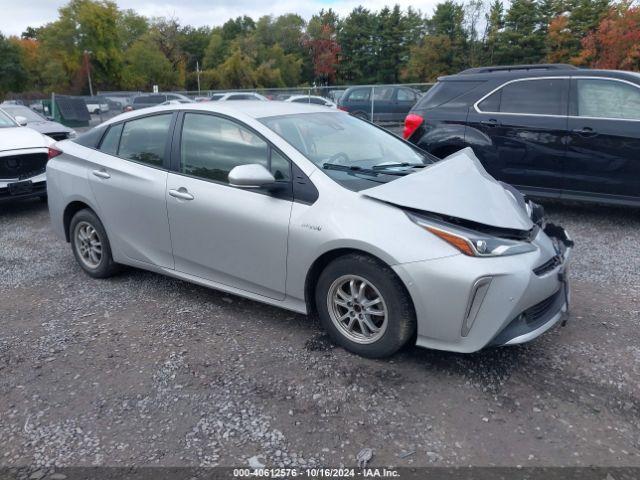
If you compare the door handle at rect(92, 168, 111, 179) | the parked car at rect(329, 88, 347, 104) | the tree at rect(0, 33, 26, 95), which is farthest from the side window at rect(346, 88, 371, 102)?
the tree at rect(0, 33, 26, 95)

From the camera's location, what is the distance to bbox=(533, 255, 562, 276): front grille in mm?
3061

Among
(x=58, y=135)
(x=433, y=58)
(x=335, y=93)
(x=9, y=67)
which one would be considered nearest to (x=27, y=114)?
(x=58, y=135)

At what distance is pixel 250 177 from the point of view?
3.46m

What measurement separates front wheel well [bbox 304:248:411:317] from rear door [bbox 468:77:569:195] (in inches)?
156

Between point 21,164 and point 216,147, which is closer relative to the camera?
point 216,147

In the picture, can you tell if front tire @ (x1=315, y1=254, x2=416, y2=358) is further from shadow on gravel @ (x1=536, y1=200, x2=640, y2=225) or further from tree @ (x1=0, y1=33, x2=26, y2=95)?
tree @ (x1=0, y1=33, x2=26, y2=95)

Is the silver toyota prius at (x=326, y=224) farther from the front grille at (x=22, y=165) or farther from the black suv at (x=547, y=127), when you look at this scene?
the front grille at (x=22, y=165)

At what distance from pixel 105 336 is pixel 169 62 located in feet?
242

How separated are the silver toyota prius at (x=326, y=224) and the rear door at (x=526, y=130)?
2527 millimetres

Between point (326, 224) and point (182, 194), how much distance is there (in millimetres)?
1292

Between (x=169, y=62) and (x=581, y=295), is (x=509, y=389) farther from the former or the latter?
(x=169, y=62)

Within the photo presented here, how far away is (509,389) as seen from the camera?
3080 millimetres

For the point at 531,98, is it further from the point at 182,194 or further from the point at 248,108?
the point at 182,194

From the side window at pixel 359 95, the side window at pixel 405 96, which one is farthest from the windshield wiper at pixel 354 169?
the side window at pixel 359 95
